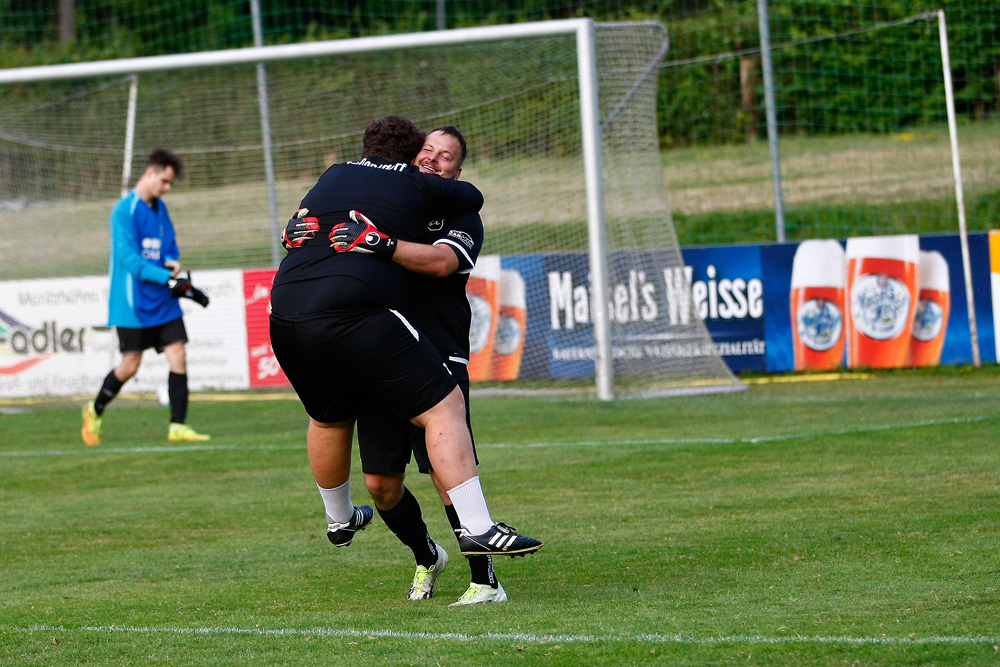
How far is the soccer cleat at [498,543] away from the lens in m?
4.39

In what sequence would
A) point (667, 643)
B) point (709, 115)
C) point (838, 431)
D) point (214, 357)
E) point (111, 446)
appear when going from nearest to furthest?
point (667, 643) → point (838, 431) → point (111, 446) → point (214, 357) → point (709, 115)

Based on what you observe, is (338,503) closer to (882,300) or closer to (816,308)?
(816,308)

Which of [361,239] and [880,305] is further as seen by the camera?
[880,305]

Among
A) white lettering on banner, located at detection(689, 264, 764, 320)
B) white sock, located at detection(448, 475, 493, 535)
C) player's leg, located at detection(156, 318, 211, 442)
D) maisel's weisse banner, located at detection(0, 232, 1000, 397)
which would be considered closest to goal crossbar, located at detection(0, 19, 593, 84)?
maisel's weisse banner, located at detection(0, 232, 1000, 397)

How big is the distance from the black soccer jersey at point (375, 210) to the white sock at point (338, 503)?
899mm

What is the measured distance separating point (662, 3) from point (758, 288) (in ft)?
39.2

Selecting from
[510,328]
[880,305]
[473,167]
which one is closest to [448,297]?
[510,328]

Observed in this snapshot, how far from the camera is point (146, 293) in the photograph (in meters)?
10.2

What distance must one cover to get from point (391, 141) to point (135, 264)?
5793mm

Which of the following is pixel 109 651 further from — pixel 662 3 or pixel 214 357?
pixel 662 3

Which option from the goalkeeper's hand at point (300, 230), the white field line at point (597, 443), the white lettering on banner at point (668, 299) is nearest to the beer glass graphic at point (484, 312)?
the white lettering on banner at point (668, 299)

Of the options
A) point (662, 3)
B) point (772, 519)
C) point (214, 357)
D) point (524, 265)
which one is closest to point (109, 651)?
point (772, 519)

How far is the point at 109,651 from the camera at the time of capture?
4.09m

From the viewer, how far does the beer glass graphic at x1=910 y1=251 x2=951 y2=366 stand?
13555 mm
